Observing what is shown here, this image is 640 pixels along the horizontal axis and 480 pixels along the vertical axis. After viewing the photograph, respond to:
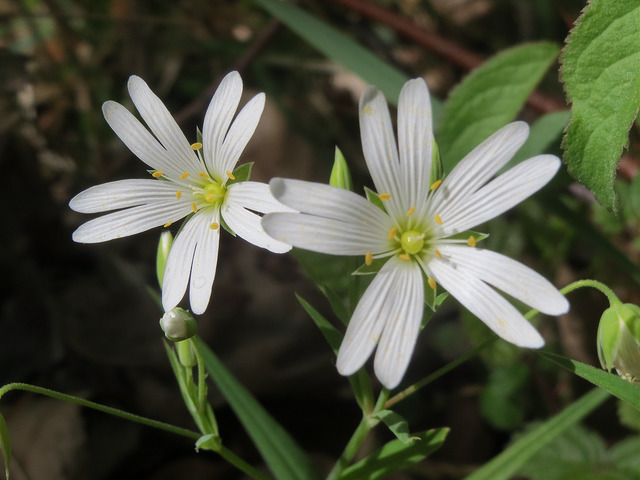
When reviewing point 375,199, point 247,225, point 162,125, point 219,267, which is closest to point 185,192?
point 162,125

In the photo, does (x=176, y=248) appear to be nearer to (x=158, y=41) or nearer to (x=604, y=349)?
(x=604, y=349)

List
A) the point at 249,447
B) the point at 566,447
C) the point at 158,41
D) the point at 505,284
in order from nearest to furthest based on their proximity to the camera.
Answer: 1. the point at 505,284
2. the point at 566,447
3. the point at 249,447
4. the point at 158,41

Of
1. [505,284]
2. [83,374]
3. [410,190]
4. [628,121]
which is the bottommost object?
→ [83,374]

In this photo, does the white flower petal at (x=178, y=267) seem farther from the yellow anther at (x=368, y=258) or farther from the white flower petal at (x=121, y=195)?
the yellow anther at (x=368, y=258)

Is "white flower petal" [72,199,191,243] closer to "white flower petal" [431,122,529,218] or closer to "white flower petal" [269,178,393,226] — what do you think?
"white flower petal" [269,178,393,226]

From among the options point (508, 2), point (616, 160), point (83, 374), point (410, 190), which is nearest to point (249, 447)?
point (83, 374)
